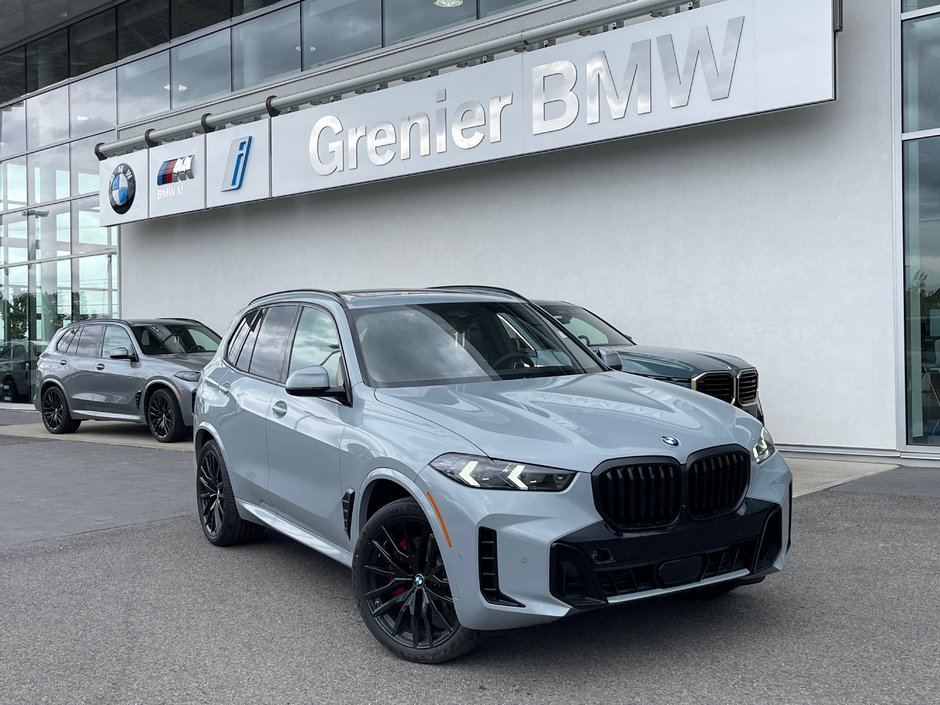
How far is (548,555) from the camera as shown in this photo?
3.69 metres

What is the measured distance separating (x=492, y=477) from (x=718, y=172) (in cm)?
850

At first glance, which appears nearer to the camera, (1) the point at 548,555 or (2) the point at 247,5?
(1) the point at 548,555

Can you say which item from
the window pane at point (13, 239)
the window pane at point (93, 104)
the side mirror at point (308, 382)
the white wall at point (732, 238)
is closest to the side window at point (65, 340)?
the white wall at point (732, 238)

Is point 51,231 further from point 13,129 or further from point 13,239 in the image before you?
point 13,129

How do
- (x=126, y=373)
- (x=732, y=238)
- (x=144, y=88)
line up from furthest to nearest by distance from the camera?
(x=144, y=88) < (x=126, y=373) < (x=732, y=238)

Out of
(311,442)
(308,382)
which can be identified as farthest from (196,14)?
(308,382)

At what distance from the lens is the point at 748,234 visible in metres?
11.2

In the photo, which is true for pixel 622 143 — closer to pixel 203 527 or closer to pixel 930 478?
pixel 930 478

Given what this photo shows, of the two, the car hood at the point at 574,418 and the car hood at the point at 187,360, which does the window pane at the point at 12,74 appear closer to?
the car hood at the point at 187,360

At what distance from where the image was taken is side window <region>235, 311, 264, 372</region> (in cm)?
630

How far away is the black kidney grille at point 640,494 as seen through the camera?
3.81 metres

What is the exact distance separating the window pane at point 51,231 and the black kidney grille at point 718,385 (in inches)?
657

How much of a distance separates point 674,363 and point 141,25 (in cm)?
1573

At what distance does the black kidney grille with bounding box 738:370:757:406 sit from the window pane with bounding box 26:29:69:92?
723 inches
